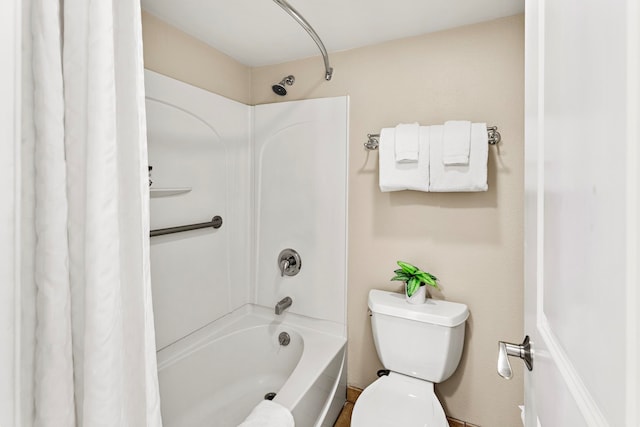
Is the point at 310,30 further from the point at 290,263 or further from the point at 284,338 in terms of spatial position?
the point at 284,338

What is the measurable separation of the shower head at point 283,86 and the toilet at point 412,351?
1.35 m

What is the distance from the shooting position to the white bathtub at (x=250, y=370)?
1.49 meters

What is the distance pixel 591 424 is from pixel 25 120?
0.93 meters

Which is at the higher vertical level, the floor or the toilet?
the toilet

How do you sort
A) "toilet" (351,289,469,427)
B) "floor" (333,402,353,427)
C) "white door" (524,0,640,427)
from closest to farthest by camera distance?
"white door" (524,0,640,427)
"toilet" (351,289,469,427)
"floor" (333,402,353,427)

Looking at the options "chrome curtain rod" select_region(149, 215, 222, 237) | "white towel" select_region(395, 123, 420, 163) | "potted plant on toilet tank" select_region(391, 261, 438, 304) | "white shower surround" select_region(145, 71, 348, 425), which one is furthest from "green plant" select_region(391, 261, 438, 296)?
"chrome curtain rod" select_region(149, 215, 222, 237)

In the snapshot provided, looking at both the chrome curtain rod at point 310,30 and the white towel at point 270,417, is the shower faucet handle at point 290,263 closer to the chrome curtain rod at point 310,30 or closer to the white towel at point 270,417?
the white towel at point 270,417

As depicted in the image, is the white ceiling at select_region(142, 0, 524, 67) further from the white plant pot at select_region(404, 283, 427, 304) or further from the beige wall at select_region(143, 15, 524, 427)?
the white plant pot at select_region(404, 283, 427, 304)

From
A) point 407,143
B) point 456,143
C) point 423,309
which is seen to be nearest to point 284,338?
point 423,309

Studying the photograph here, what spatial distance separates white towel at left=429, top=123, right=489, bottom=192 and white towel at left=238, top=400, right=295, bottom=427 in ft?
3.85

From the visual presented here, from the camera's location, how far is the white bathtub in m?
1.49

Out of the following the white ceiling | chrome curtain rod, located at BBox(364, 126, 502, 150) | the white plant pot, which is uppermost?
the white ceiling

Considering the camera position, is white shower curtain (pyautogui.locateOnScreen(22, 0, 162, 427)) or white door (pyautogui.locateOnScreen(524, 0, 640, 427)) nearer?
white door (pyautogui.locateOnScreen(524, 0, 640, 427))

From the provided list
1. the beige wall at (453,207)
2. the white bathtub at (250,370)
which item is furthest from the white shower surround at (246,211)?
the beige wall at (453,207)
